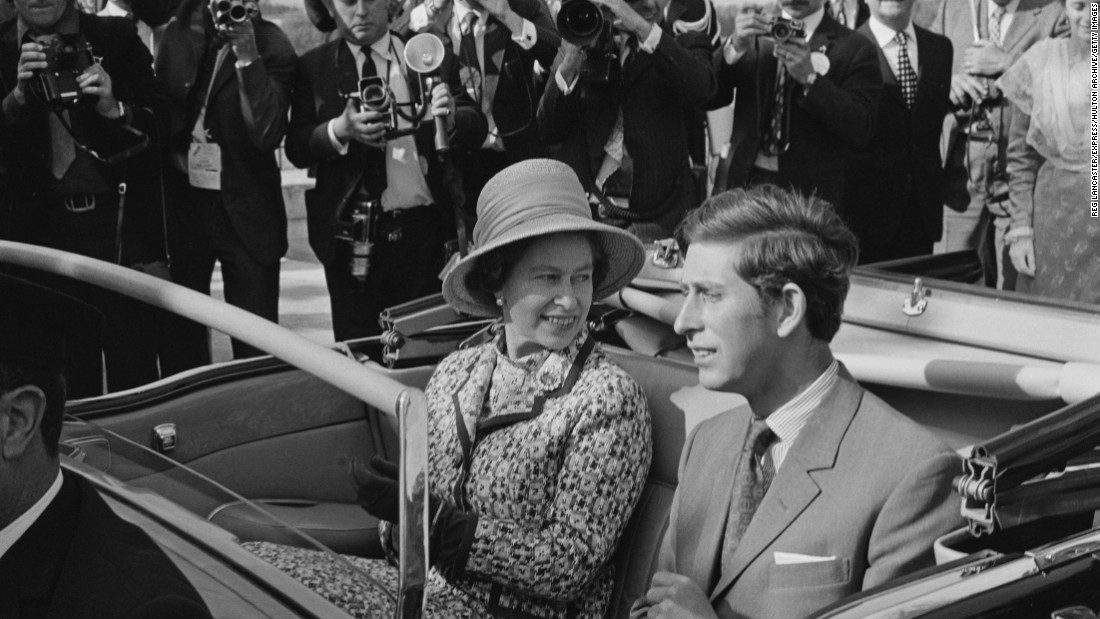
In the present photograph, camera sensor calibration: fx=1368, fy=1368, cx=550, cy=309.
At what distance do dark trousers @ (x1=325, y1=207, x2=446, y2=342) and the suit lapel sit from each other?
2536 millimetres

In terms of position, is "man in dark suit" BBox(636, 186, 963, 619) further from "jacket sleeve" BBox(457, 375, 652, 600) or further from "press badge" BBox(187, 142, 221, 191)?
"press badge" BBox(187, 142, 221, 191)

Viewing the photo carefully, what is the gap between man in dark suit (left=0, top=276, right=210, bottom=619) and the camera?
4.76ft

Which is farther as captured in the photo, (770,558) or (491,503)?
(491,503)

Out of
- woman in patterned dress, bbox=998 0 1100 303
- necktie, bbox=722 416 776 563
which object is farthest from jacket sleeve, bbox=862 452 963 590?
woman in patterned dress, bbox=998 0 1100 303

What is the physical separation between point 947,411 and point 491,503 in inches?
36.2

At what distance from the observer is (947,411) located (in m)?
2.66

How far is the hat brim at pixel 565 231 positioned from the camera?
2.53 metres

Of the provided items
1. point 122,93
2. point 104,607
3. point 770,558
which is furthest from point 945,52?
point 104,607

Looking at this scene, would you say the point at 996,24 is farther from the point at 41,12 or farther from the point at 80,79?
the point at 41,12

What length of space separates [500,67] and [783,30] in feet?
3.67

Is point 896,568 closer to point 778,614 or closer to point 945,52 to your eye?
point 778,614

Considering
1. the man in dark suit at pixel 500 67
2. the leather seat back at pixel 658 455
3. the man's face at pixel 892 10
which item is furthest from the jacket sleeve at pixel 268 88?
the leather seat back at pixel 658 455

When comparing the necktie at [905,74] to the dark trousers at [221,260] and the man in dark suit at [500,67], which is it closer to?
the man in dark suit at [500,67]

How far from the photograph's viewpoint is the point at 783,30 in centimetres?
417
